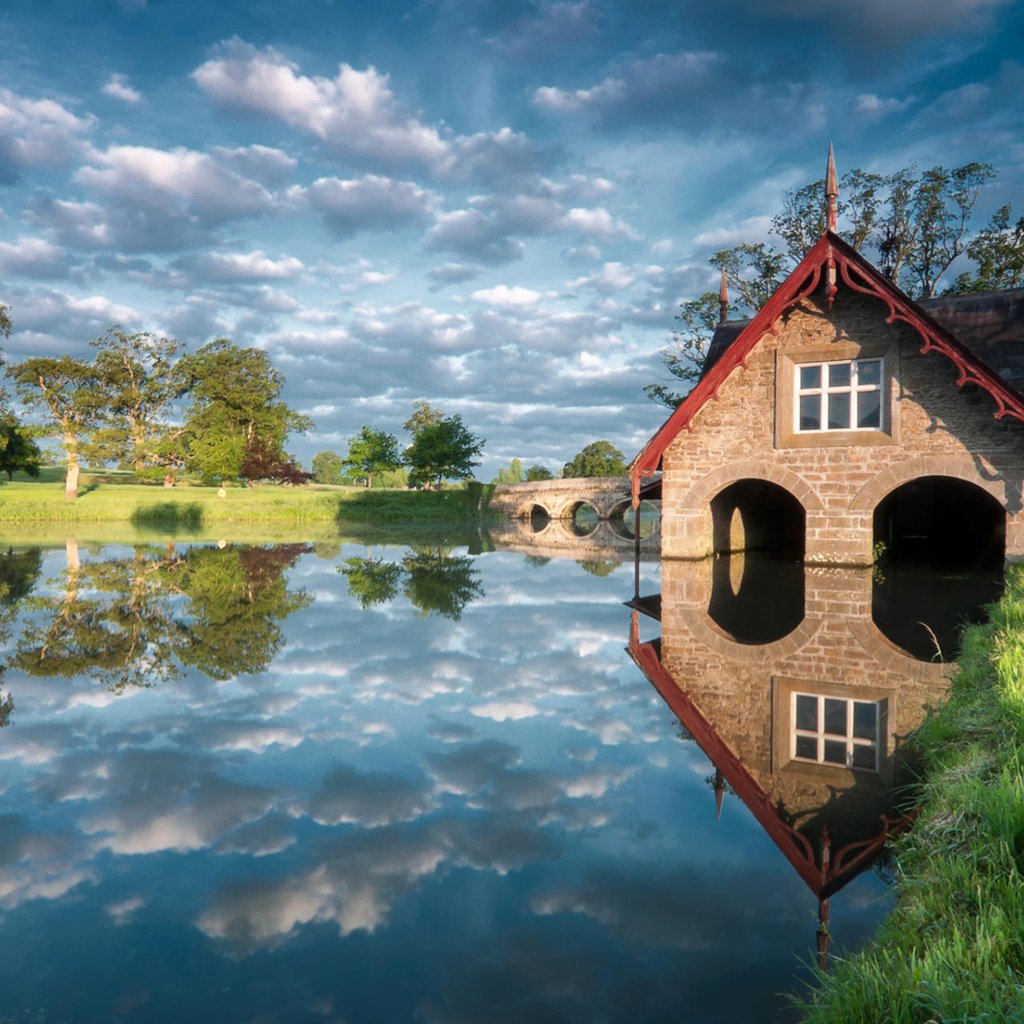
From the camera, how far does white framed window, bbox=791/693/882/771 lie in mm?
4676

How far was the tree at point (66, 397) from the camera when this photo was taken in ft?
163

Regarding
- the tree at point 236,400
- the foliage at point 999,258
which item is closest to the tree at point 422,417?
the tree at point 236,400

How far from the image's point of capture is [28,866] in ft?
11.6

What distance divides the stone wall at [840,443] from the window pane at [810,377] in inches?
11.4

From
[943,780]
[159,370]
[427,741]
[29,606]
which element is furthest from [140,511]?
[943,780]

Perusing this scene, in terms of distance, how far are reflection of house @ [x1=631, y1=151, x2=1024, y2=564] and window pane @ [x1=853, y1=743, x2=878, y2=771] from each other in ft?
36.4

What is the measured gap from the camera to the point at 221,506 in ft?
153

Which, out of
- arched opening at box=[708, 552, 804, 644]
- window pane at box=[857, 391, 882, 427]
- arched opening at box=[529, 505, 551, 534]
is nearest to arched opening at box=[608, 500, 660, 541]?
arched opening at box=[529, 505, 551, 534]

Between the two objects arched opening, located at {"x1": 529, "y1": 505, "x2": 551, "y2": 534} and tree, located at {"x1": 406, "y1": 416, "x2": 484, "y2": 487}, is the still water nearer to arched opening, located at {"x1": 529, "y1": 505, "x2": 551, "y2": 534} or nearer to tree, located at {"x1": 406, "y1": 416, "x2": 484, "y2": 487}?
arched opening, located at {"x1": 529, "y1": 505, "x2": 551, "y2": 534}

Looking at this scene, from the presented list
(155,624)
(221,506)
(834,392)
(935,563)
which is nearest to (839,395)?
(834,392)

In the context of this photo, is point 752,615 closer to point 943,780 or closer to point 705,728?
point 705,728

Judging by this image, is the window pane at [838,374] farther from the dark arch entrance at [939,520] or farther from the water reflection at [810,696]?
the dark arch entrance at [939,520]

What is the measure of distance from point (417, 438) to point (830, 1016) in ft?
194

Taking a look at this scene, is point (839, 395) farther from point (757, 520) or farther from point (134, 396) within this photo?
point (134, 396)
